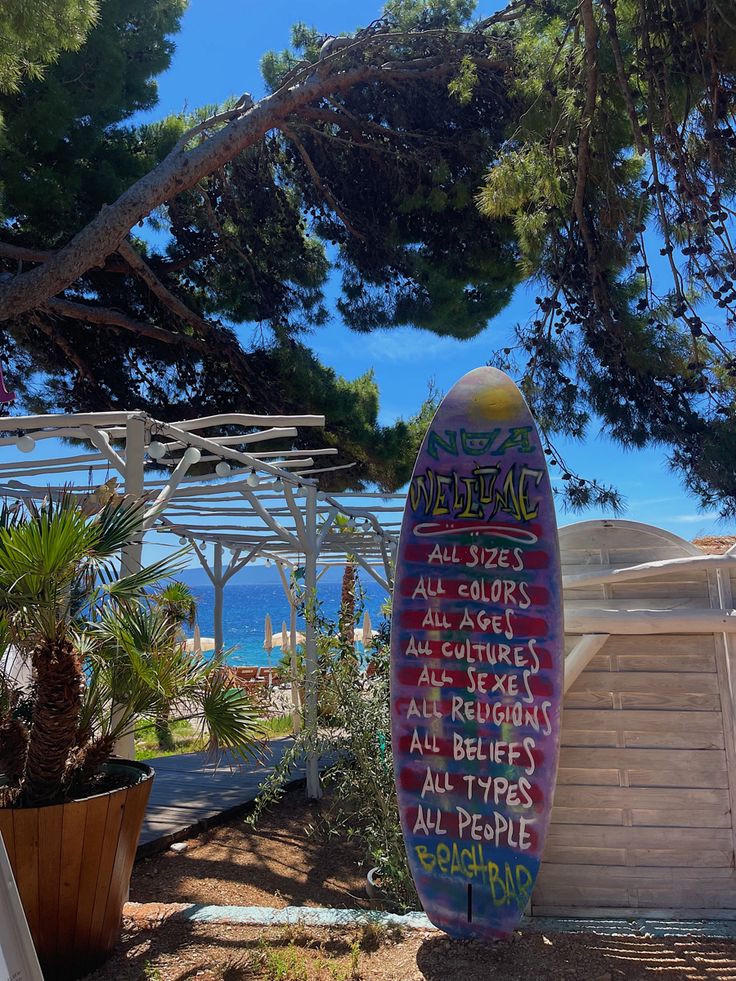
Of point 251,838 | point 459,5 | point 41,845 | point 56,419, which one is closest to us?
point 41,845

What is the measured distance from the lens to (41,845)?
2.61 metres

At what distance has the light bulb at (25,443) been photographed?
16.4 feet

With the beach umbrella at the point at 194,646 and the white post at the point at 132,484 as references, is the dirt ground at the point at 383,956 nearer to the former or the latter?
the white post at the point at 132,484

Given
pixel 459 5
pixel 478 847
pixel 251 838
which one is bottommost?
pixel 251 838

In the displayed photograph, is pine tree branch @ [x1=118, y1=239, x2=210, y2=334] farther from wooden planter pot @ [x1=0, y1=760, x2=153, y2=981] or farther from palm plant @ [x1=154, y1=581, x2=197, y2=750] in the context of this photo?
wooden planter pot @ [x1=0, y1=760, x2=153, y2=981]

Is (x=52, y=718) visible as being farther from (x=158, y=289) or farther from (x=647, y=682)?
(x=158, y=289)

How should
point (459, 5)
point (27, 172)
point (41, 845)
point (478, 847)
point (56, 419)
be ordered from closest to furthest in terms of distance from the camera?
point (41, 845)
point (478, 847)
point (56, 419)
point (27, 172)
point (459, 5)

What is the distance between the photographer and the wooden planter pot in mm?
2605

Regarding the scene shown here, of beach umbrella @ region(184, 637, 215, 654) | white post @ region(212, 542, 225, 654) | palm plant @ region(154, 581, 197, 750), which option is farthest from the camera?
white post @ region(212, 542, 225, 654)

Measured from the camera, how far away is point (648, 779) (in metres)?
3.09

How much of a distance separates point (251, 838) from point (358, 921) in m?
2.31

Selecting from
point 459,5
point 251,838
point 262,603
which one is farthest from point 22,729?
point 262,603

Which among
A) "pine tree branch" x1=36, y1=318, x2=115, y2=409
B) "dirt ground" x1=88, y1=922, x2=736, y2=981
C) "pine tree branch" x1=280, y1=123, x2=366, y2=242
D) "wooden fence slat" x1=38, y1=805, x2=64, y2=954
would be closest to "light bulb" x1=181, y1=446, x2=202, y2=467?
"wooden fence slat" x1=38, y1=805, x2=64, y2=954

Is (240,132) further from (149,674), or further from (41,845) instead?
(41,845)
